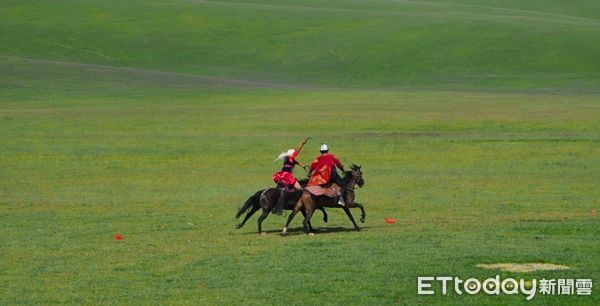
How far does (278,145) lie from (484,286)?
29256 millimetres

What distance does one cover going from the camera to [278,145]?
152ft

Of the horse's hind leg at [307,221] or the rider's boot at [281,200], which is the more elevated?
the rider's boot at [281,200]

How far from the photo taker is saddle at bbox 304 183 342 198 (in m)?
24.0

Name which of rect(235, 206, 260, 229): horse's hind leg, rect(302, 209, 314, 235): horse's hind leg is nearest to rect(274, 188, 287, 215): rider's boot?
rect(302, 209, 314, 235): horse's hind leg

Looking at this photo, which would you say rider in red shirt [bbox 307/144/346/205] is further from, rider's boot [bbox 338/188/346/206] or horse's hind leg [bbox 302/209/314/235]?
horse's hind leg [bbox 302/209/314/235]

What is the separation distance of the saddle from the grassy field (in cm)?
90

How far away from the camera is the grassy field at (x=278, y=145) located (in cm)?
1931

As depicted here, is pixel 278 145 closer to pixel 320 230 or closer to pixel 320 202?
pixel 320 230

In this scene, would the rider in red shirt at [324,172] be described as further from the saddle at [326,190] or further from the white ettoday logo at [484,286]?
the white ettoday logo at [484,286]

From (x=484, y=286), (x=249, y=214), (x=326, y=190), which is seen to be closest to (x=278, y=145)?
(x=249, y=214)

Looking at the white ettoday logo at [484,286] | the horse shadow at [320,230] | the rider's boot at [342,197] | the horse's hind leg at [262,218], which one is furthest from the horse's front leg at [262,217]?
the white ettoday logo at [484,286]

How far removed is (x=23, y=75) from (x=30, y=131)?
28.2 meters

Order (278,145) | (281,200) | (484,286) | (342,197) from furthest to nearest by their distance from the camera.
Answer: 1. (278,145)
2. (342,197)
3. (281,200)
4. (484,286)

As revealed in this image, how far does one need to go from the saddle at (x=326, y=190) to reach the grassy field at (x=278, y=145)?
903mm
